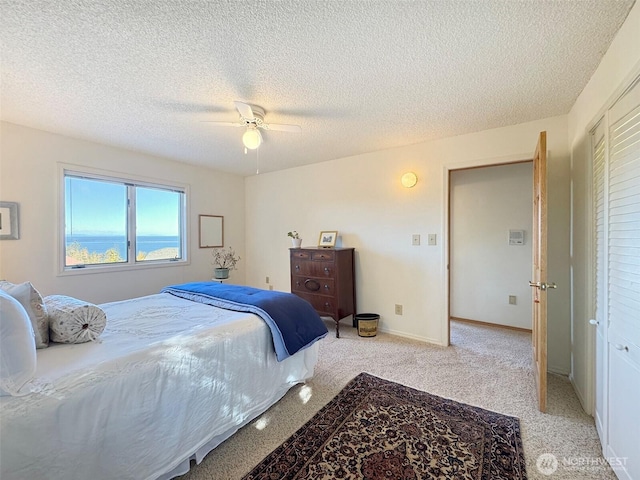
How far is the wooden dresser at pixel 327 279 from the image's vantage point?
11.3ft

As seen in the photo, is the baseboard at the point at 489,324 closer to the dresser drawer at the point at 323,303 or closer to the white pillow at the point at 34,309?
the dresser drawer at the point at 323,303

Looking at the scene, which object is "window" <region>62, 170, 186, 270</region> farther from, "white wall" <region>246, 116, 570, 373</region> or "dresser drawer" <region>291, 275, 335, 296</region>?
→ "dresser drawer" <region>291, 275, 335, 296</region>

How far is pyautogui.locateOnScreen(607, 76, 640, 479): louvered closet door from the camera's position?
1.27 metres

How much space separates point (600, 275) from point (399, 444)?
1597 millimetres

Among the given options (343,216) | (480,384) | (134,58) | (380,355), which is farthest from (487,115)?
(134,58)

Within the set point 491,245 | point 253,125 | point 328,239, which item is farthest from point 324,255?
point 491,245

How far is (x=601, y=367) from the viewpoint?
5.46 ft

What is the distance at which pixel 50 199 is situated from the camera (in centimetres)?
292

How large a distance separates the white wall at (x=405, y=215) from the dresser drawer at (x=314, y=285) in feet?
1.74

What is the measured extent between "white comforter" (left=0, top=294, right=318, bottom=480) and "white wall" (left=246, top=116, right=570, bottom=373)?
201 cm

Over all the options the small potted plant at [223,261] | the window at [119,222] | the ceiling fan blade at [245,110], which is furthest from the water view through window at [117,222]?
the ceiling fan blade at [245,110]

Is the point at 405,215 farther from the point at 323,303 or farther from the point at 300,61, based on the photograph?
the point at 300,61

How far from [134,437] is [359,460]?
1134 millimetres

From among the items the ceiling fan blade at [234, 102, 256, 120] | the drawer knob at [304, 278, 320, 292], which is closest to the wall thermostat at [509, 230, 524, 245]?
the drawer knob at [304, 278, 320, 292]
